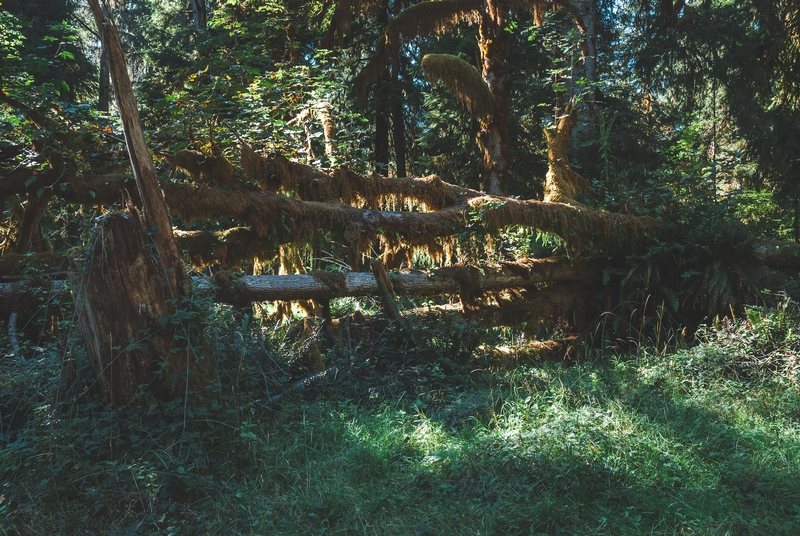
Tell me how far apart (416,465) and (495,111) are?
907 centimetres

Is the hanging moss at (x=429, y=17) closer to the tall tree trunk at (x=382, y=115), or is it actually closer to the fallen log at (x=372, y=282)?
the tall tree trunk at (x=382, y=115)

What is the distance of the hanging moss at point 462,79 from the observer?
11070 mm

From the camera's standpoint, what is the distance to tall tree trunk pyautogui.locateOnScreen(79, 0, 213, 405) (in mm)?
4988

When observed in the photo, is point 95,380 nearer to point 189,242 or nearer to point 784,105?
point 189,242

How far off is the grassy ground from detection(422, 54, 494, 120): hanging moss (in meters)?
7.16

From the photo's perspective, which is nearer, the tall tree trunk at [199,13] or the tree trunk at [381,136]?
the tree trunk at [381,136]

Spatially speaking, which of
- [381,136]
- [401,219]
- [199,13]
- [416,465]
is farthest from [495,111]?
[199,13]

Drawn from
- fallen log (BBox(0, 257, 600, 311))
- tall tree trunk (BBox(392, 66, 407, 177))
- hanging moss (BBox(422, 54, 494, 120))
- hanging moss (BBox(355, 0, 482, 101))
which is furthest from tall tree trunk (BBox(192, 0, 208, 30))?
fallen log (BBox(0, 257, 600, 311))

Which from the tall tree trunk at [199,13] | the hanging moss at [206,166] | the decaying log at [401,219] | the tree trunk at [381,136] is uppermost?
the tall tree trunk at [199,13]

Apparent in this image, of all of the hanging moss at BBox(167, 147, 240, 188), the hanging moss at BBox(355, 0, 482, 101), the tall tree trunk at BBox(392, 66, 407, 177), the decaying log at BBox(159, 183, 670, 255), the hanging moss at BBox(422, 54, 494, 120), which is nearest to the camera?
the decaying log at BBox(159, 183, 670, 255)

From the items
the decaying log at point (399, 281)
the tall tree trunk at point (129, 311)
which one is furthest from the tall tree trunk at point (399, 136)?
the tall tree trunk at point (129, 311)

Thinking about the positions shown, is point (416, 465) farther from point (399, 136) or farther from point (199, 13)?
point (199, 13)

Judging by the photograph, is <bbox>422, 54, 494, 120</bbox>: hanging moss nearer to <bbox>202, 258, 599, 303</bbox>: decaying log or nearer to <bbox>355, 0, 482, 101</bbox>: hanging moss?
<bbox>355, 0, 482, 101</bbox>: hanging moss

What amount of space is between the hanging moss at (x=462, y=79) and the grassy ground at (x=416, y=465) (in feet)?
23.5
